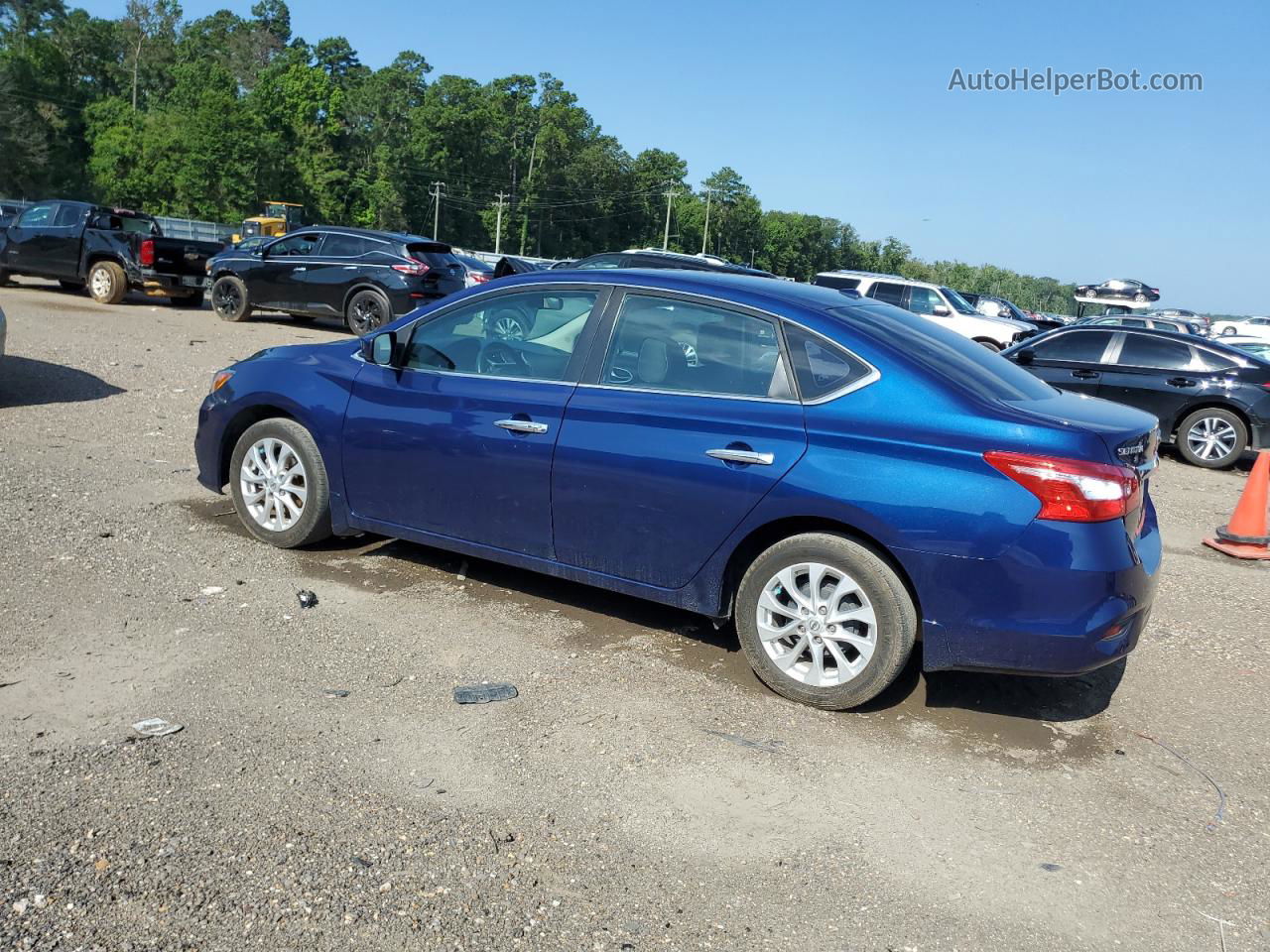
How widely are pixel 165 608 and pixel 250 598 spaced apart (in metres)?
A: 0.38

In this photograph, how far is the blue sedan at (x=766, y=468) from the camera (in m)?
3.97

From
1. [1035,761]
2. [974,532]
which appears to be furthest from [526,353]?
[1035,761]

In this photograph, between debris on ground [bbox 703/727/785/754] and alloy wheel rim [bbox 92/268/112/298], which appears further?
alloy wheel rim [bbox 92/268/112/298]

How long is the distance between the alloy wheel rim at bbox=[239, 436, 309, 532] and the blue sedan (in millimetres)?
112

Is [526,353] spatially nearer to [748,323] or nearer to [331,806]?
[748,323]

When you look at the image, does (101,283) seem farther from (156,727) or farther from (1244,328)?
(1244,328)

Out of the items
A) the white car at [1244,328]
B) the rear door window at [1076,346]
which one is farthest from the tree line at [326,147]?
the rear door window at [1076,346]

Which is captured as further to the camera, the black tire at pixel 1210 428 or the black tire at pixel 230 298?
the black tire at pixel 230 298

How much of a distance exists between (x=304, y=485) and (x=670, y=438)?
2.30 meters

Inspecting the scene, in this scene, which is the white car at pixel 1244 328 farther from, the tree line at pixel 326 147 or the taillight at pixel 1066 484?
the tree line at pixel 326 147

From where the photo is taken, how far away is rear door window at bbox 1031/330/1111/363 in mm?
13203

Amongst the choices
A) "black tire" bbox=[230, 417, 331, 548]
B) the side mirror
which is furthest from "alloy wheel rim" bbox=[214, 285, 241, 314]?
the side mirror

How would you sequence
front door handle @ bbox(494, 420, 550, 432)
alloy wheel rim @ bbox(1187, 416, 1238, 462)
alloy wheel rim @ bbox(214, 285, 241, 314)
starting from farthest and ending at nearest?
alloy wheel rim @ bbox(214, 285, 241, 314) < alloy wheel rim @ bbox(1187, 416, 1238, 462) < front door handle @ bbox(494, 420, 550, 432)

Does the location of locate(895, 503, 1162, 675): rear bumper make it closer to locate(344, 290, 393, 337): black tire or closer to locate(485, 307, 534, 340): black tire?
locate(485, 307, 534, 340): black tire
